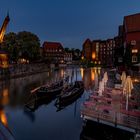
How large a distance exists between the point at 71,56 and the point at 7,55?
130 m

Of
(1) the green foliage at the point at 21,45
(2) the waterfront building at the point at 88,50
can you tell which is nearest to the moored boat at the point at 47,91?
(1) the green foliage at the point at 21,45

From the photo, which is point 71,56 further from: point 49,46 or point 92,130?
point 92,130

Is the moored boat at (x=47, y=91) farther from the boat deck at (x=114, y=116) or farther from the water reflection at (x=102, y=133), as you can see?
the water reflection at (x=102, y=133)

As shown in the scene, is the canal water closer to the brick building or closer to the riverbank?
the riverbank

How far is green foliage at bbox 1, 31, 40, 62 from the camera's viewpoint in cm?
7062

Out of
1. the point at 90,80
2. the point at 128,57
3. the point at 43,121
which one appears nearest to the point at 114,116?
the point at 43,121

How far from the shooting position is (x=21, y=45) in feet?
242

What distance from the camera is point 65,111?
26094mm

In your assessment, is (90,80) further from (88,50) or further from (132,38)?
(88,50)

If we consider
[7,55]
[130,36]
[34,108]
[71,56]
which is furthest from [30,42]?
[71,56]

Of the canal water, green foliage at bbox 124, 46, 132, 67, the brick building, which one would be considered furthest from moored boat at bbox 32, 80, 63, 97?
the brick building

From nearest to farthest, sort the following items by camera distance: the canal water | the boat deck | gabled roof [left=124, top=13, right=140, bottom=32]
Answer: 1. the boat deck
2. the canal water
3. gabled roof [left=124, top=13, right=140, bottom=32]

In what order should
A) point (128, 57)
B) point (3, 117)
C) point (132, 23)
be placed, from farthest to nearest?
1. point (132, 23)
2. point (128, 57)
3. point (3, 117)

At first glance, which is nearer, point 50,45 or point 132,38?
point 132,38
